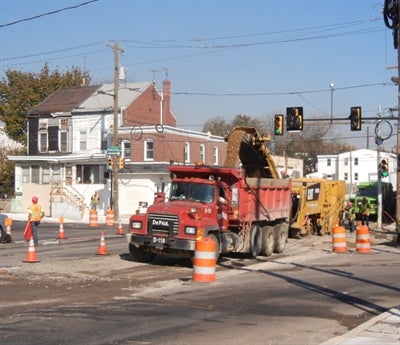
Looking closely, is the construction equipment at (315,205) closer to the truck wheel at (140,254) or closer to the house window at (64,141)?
the truck wheel at (140,254)

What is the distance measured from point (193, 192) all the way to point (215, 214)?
0.91m

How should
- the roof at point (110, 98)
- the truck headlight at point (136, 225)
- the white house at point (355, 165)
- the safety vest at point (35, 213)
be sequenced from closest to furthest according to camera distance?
the truck headlight at point (136, 225), the safety vest at point (35, 213), the roof at point (110, 98), the white house at point (355, 165)

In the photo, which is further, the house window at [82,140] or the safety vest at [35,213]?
the house window at [82,140]

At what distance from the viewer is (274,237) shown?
2078cm

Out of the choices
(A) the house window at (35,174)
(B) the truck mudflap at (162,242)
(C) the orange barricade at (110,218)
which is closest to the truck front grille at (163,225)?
(B) the truck mudflap at (162,242)

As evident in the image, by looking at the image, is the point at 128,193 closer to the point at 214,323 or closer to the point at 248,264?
the point at 248,264

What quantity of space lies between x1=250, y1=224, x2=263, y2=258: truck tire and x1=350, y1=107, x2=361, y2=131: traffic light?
10.8m

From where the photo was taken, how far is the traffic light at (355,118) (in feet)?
92.4

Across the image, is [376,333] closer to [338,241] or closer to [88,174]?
[338,241]

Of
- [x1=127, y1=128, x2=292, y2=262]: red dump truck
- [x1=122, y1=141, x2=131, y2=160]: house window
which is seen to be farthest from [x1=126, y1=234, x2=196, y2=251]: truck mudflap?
[x1=122, y1=141, x2=131, y2=160]: house window

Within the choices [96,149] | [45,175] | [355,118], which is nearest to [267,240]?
[355,118]

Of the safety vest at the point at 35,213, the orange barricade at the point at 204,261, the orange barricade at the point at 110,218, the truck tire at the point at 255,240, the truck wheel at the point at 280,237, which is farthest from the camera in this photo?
the orange barricade at the point at 110,218

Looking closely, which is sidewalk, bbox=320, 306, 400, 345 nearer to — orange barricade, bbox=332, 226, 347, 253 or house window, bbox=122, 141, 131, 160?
orange barricade, bbox=332, 226, 347, 253

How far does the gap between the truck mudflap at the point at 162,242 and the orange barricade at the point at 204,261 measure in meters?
1.94
